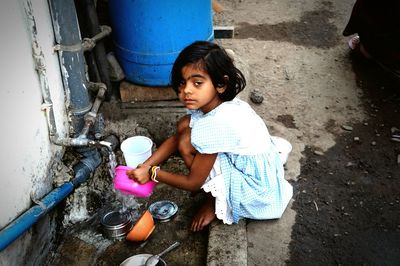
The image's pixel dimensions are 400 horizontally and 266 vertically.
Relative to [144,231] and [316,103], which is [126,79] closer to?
[144,231]

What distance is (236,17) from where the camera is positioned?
5219mm

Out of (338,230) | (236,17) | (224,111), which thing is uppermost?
(224,111)

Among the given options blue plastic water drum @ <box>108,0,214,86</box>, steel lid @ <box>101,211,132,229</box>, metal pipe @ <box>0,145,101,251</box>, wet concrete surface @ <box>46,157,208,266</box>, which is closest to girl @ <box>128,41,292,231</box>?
wet concrete surface @ <box>46,157,208,266</box>

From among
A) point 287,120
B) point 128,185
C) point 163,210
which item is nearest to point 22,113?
point 128,185

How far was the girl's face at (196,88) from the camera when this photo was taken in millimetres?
2146

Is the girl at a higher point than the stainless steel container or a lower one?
higher

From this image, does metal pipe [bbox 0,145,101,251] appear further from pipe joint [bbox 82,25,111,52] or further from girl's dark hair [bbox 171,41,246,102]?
girl's dark hair [bbox 171,41,246,102]

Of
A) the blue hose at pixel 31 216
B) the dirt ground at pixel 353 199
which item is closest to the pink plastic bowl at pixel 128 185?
the blue hose at pixel 31 216

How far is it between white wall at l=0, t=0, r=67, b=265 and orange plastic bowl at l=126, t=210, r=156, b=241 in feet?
1.97

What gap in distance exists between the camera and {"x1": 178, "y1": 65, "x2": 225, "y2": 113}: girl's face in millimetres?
2146

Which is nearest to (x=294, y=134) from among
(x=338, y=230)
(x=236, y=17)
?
(x=338, y=230)

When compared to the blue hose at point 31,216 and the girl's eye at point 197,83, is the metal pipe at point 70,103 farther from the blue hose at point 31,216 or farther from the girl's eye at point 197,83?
the girl's eye at point 197,83

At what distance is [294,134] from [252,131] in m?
1.11

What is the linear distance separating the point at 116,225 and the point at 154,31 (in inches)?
52.8
